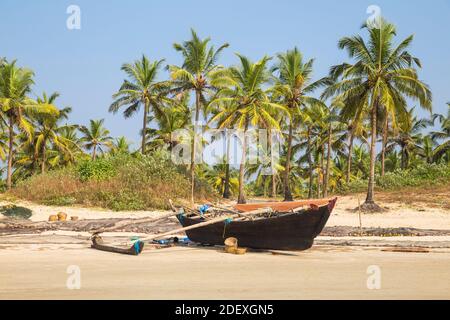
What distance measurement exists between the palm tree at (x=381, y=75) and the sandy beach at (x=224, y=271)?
10.4 m

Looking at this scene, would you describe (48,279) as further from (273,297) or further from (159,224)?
(159,224)

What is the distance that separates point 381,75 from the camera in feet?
78.1

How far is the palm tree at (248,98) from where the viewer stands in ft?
90.5

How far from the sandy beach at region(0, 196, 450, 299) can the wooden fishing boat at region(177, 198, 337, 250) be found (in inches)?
12.8

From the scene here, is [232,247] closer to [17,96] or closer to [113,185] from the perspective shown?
[113,185]

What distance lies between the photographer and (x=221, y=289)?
7.61 meters

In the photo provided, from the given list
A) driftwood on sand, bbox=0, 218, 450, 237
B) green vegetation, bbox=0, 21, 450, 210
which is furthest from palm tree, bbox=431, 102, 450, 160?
driftwood on sand, bbox=0, 218, 450, 237

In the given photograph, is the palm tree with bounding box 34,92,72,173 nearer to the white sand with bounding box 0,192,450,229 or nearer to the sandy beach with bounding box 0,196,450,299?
the white sand with bounding box 0,192,450,229

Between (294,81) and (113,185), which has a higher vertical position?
(294,81)

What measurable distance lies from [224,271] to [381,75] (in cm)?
1751

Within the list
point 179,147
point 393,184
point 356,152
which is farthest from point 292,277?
point 356,152

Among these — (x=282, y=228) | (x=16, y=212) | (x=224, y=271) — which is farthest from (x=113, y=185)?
(x=224, y=271)

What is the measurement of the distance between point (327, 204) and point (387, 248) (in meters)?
2.48

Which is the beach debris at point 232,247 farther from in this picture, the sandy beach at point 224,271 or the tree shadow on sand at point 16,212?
the tree shadow on sand at point 16,212
